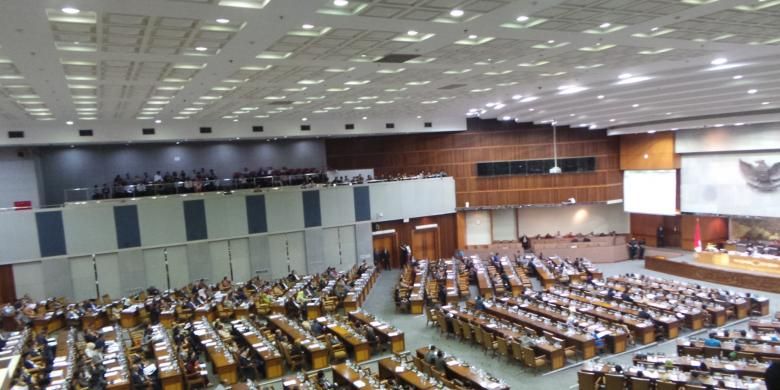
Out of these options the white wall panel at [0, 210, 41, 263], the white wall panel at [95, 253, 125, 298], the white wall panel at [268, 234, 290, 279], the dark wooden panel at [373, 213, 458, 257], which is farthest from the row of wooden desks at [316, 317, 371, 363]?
the white wall panel at [0, 210, 41, 263]

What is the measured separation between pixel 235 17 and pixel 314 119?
17.7m

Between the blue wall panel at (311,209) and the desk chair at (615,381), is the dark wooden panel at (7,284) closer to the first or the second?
the blue wall panel at (311,209)

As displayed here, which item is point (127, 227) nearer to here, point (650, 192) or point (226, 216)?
point (226, 216)

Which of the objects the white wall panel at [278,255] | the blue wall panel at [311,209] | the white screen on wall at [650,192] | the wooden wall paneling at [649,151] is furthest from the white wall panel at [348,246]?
the wooden wall paneling at [649,151]

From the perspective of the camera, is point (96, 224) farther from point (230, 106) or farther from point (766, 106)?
point (766, 106)

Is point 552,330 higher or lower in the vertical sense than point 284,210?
lower

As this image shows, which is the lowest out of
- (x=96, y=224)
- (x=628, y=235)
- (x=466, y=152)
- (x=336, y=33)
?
(x=628, y=235)

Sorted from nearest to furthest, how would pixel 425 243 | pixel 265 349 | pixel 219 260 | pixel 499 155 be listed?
pixel 265 349, pixel 219 260, pixel 425 243, pixel 499 155

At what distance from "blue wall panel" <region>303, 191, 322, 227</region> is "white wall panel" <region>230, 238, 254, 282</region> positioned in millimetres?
3107

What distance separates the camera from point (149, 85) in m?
12.9

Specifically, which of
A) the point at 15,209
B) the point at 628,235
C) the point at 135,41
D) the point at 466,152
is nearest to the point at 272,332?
the point at 135,41

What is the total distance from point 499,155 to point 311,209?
1134cm

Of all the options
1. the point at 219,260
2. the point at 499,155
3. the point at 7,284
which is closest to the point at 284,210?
the point at 219,260

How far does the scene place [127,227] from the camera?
21.9 meters
